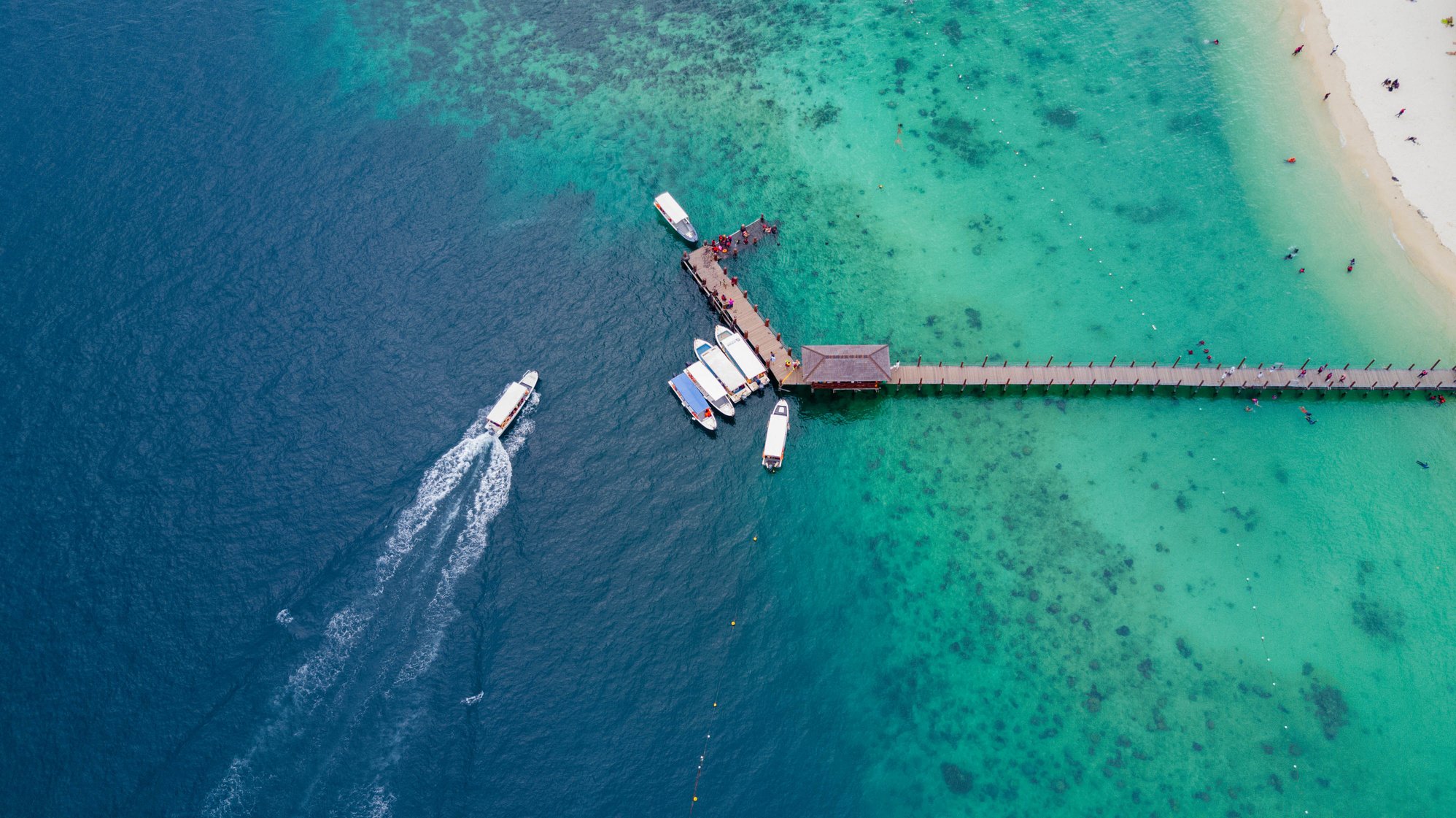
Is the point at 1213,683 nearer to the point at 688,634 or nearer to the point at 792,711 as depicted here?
the point at 792,711

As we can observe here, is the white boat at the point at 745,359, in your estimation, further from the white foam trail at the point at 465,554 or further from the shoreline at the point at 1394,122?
the shoreline at the point at 1394,122

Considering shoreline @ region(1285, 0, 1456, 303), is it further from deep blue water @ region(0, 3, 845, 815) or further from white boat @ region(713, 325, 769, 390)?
deep blue water @ region(0, 3, 845, 815)

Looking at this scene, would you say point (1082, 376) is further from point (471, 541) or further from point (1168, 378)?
point (471, 541)

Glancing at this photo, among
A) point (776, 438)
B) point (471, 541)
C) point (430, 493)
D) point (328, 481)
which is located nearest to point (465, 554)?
point (471, 541)

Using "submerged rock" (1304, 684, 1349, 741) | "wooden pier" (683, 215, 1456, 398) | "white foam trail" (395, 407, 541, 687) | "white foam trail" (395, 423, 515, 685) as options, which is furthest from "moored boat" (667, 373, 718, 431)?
"submerged rock" (1304, 684, 1349, 741)

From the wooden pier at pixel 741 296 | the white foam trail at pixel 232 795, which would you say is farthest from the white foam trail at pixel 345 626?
the wooden pier at pixel 741 296

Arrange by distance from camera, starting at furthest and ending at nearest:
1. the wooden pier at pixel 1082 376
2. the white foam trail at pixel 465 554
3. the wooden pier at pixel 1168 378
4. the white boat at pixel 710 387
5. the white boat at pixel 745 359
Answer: the white boat at pixel 745 359
the white boat at pixel 710 387
the wooden pier at pixel 1168 378
the wooden pier at pixel 1082 376
the white foam trail at pixel 465 554

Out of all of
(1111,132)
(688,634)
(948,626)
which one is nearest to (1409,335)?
(1111,132)

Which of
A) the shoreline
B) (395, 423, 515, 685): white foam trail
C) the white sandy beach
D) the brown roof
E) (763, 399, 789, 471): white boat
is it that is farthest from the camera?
the white sandy beach
